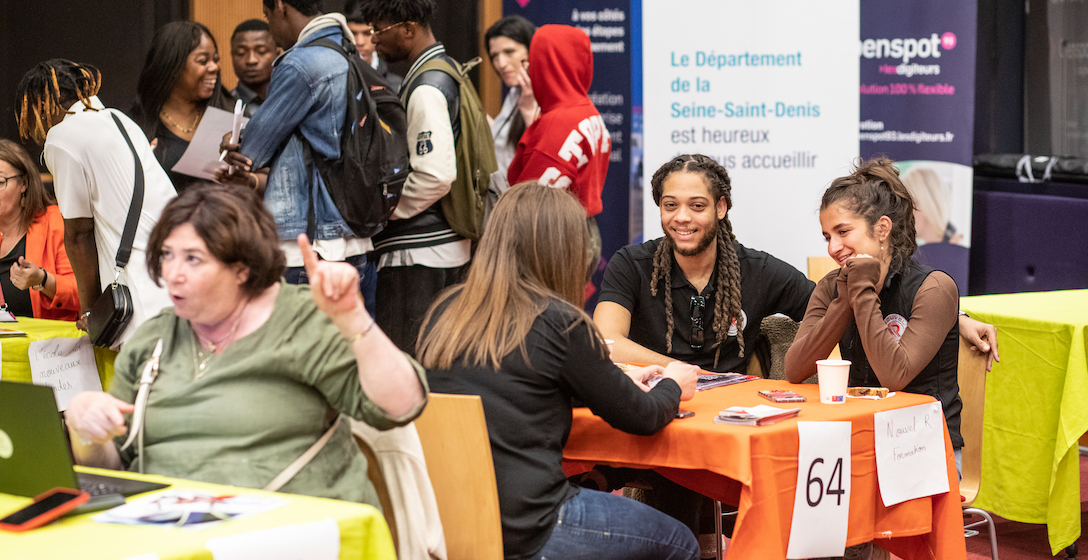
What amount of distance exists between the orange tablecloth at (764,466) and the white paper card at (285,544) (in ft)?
3.18

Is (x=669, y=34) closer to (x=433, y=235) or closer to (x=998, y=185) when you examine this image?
(x=433, y=235)

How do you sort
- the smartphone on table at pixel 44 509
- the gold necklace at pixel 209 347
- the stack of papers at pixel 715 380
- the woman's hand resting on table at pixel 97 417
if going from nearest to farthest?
the smartphone on table at pixel 44 509 < the woman's hand resting on table at pixel 97 417 < the gold necklace at pixel 209 347 < the stack of papers at pixel 715 380

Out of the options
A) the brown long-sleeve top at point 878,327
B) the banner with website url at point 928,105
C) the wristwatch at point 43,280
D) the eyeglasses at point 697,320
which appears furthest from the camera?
the banner with website url at point 928,105

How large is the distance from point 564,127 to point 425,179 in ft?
2.24

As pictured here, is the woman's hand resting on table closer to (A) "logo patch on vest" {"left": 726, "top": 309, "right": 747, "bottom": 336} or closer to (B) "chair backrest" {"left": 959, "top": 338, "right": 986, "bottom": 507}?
(A) "logo patch on vest" {"left": 726, "top": 309, "right": 747, "bottom": 336}

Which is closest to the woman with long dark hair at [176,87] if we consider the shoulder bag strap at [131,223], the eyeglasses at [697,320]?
the shoulder bag strap at [131,223]

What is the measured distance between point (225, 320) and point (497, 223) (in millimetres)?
635

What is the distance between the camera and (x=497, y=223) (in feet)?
7.65

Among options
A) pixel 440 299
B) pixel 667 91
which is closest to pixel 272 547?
pixel 440 299

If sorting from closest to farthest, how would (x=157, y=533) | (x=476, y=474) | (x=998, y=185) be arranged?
(x=157, y=533) → (x=476, y=474) → (x=998, y=185)

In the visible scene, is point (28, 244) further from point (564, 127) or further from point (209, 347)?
point (209, 347)

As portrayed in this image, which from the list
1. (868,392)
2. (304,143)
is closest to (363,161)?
(304,143)

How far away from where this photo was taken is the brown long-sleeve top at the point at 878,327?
270cm

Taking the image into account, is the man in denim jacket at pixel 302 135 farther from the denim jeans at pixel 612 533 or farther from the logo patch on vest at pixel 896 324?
the logo patch on vest at pixel 896 324
